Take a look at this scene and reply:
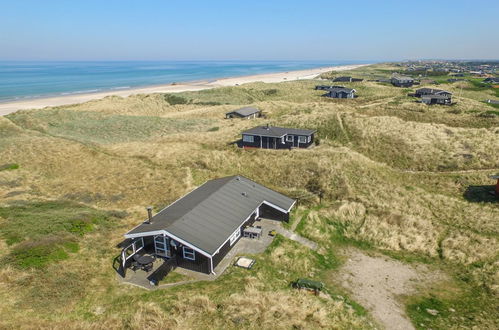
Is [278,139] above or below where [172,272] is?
above

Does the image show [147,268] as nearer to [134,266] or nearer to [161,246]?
[134,266]

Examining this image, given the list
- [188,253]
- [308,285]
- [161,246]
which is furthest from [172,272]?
[308,285]

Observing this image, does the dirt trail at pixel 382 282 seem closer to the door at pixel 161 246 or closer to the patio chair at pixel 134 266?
the door at pixel 161 246

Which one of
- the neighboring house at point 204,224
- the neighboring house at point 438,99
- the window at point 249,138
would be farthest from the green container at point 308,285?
the neighboring house at point 438,99

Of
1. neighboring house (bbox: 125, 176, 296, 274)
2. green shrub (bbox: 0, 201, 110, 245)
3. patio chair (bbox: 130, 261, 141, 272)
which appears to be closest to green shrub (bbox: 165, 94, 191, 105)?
green shrub (bbox: 0, 201, 110, 245)

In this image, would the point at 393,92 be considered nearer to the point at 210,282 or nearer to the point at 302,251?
the point at 302,251

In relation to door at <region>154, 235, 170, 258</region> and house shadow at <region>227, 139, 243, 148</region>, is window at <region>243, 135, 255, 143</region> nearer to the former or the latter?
house shadow at <region>227, 139, 243, 148</region>
